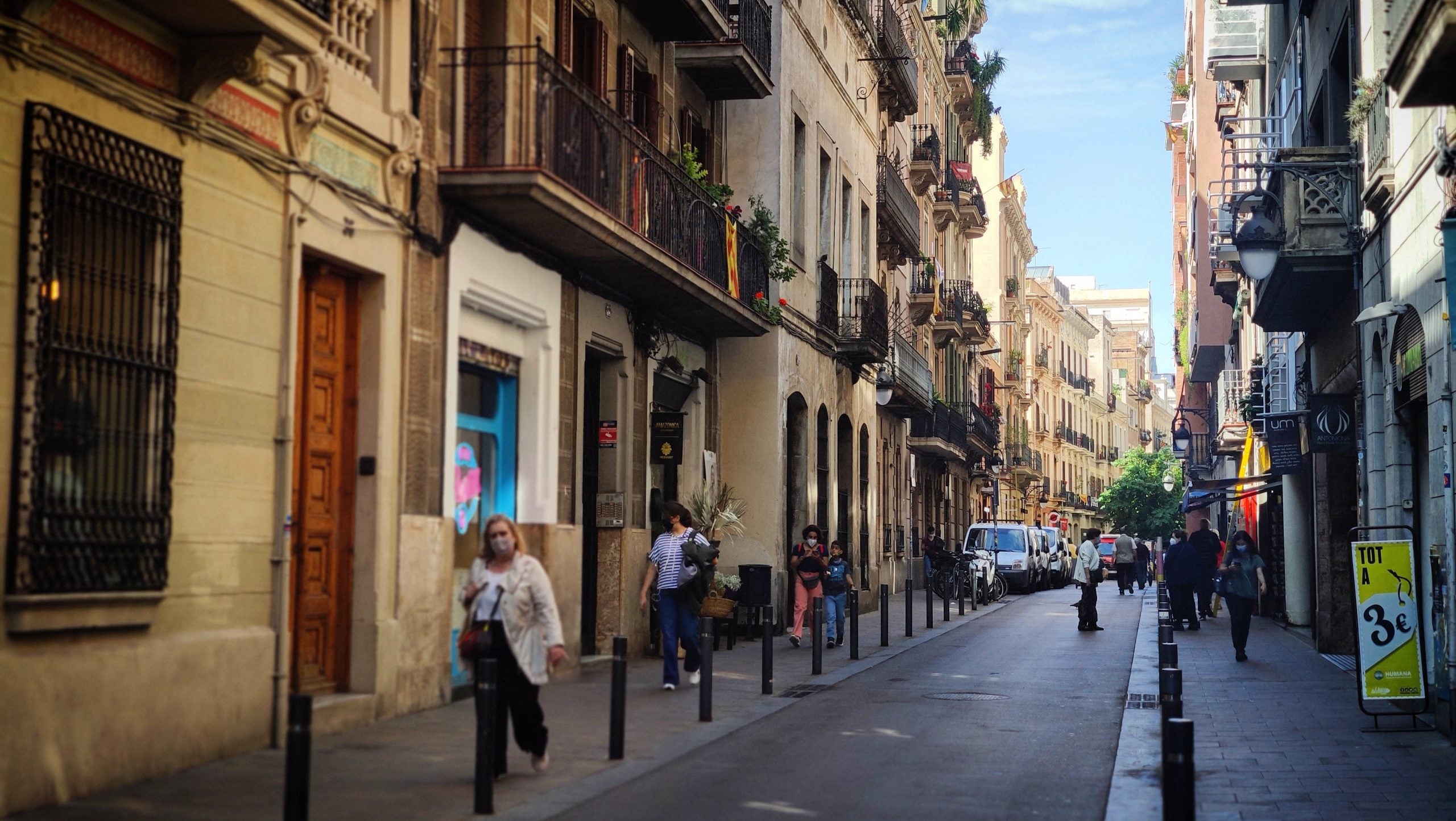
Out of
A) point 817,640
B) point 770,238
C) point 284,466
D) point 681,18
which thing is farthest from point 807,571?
point 284,466

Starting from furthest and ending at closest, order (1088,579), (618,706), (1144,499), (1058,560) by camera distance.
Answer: (1144,499) < (1058,560) < (1088,579) < (618,706)

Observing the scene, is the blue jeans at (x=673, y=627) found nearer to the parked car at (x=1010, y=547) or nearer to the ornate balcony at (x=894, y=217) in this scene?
the ornate balcony at (x=894, y=217)

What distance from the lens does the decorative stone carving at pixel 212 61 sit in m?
10.1

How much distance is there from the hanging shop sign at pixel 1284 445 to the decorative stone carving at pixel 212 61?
59.0 feet

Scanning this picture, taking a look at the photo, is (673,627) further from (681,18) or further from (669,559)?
(681,18)

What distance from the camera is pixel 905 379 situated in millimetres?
37812

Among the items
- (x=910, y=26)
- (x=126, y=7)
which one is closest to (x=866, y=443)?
(x=910, y=26)

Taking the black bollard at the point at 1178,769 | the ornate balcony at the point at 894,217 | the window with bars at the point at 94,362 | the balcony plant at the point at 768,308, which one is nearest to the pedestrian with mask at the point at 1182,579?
the balcony plant at the point at 768,308

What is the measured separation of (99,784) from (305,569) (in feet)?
11.6

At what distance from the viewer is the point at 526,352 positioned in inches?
647

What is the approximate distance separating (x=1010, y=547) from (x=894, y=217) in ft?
38.6

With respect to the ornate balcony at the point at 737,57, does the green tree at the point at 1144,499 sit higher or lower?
lower

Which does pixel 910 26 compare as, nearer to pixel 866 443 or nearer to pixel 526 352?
pixel 866 443

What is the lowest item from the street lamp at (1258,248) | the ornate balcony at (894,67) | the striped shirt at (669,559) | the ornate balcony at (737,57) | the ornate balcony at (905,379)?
the striped shirt at (669,559)
